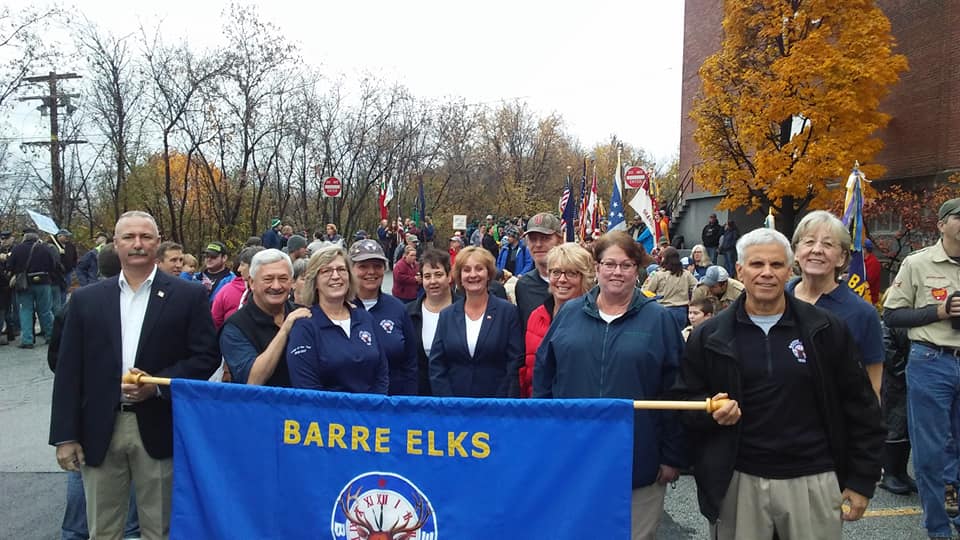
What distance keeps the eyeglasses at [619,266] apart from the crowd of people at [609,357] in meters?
0.01

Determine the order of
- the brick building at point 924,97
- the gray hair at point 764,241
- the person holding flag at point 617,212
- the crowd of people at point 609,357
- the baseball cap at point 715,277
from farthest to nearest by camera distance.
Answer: the brick building at point 924,97
the person holding flag at point 617,212
the baseball cap at point 715,277
the gray hair at point 764,241
the crowd of people at point 609,357

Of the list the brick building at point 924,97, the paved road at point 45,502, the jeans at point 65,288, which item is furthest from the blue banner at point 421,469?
the brick building at point 924,97

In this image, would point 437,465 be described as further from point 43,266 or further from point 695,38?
point 695,38

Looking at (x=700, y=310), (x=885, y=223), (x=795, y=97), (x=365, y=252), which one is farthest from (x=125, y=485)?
(x=885, y=223)

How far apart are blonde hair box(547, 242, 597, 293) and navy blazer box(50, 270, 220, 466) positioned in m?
2.16

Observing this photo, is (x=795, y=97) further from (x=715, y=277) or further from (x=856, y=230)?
(x=715, y=277)

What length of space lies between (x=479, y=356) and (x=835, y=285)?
215 cm

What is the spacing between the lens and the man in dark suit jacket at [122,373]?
3564mm

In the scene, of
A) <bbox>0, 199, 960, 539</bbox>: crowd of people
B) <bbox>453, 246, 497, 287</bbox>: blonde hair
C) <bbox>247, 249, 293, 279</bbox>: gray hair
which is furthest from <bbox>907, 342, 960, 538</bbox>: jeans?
<bbox>247, 249, 293, 279</bbox>: gray hair

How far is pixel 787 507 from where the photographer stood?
2.99 m

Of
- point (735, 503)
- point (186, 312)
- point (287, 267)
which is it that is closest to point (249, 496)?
point (186, 312)

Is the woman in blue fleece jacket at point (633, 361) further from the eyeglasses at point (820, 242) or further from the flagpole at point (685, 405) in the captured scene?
the eyeglasses at point (820, 242)

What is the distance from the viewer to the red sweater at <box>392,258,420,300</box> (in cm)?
900

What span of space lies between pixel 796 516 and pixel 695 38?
3128 centimetres
